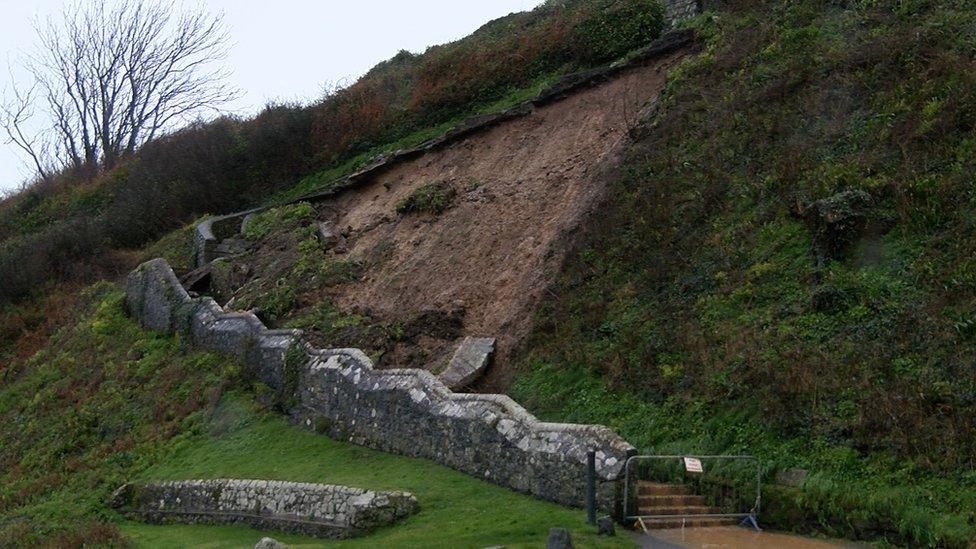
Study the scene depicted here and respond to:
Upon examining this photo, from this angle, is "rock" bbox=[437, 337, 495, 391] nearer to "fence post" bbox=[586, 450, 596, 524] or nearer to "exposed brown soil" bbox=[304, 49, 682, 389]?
"exposed brown soil" bbox=[304, 49, 682, 389]

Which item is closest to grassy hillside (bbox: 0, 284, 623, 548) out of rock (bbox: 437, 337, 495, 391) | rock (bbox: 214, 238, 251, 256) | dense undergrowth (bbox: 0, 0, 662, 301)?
rock (bbox: 437, 337, 495, 391)

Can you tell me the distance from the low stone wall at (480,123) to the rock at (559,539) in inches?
679

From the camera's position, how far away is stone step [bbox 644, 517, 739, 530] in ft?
43.9

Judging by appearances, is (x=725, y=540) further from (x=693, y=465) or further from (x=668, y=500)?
→ (x=668, y=500)

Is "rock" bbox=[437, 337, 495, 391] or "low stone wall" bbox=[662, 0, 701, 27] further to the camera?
"low stone wall" bbox=[662, 0, 701, 27]

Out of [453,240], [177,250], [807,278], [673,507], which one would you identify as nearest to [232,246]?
[177,250]

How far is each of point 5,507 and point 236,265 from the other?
33.2ft

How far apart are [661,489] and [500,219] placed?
37.5 feet

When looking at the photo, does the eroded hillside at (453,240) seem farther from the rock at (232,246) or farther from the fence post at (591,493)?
the fence post at (591,493)

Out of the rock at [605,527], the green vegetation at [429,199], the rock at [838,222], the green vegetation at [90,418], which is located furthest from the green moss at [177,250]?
the rock at [605,527]

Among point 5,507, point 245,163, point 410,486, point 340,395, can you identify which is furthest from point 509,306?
point 245,163

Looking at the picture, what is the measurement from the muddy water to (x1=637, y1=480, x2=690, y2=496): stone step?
78 cm

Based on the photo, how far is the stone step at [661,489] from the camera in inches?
551

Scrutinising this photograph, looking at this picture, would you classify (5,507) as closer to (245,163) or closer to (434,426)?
(434,426)
